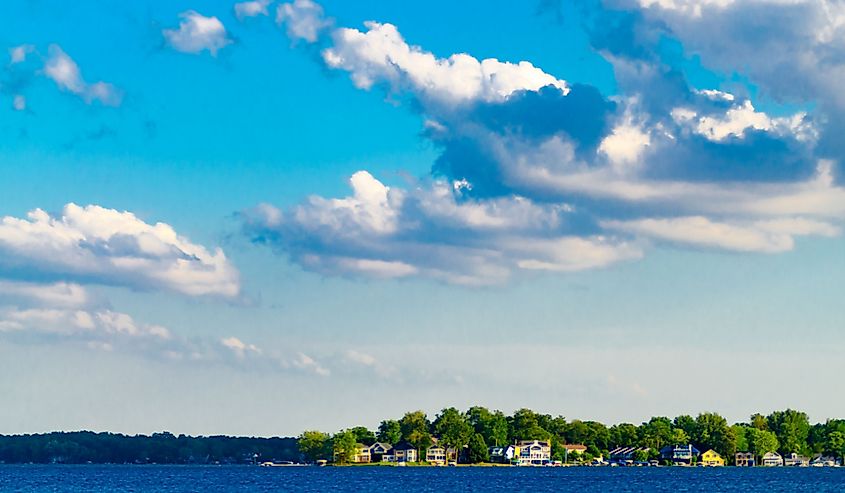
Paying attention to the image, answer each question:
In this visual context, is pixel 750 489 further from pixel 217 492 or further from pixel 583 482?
pixel 217 492

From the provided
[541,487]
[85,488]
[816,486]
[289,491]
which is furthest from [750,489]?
[85,488]

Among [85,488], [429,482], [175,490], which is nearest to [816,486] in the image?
[429,482]

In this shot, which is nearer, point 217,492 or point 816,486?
point 217,492

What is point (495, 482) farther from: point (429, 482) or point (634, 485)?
point (634, 485)

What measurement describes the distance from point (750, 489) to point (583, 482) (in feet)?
113

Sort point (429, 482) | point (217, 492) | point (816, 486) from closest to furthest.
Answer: point (217, 492) < point (816, 486) < point (429, 482)

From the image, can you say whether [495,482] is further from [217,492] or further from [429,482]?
[217,492]

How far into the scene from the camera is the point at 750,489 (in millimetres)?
165375

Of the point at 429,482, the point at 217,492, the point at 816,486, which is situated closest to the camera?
the point at 217,492

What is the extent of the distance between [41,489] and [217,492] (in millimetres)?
26422

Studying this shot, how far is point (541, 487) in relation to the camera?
171 meters

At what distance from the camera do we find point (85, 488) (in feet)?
568

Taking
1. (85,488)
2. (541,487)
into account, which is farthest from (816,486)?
(85,488)

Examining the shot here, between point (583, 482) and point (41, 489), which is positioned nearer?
point (41, 489)
